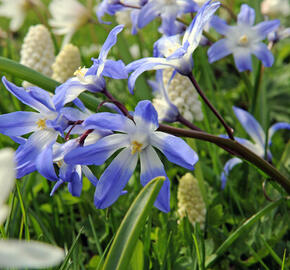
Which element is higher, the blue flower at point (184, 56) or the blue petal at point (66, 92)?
the blue flower at point (184, 56)

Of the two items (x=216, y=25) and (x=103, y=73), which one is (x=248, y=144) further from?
(x=103, y=73)

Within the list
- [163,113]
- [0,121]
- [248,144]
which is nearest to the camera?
[0,121]

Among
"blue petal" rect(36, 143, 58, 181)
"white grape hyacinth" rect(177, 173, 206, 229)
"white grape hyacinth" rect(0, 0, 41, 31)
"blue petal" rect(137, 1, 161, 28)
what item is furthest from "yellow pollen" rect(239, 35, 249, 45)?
"white grape hyacinth" rect(0, 0, 41, 31)

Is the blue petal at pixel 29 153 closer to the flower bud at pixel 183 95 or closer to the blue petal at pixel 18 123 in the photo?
the blue petal at pixel 18 123

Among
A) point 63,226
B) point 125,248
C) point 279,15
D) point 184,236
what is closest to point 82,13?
point 279,15

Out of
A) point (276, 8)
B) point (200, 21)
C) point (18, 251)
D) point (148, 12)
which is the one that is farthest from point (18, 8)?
point (18, 251)

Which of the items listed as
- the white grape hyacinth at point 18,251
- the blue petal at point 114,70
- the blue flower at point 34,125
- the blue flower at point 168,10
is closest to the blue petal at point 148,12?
the blue flower at point 168,10

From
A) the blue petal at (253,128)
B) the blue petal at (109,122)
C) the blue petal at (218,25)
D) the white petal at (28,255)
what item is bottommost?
the blue petal at (253,128)

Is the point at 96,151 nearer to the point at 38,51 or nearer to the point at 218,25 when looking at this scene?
the point at 218,25
